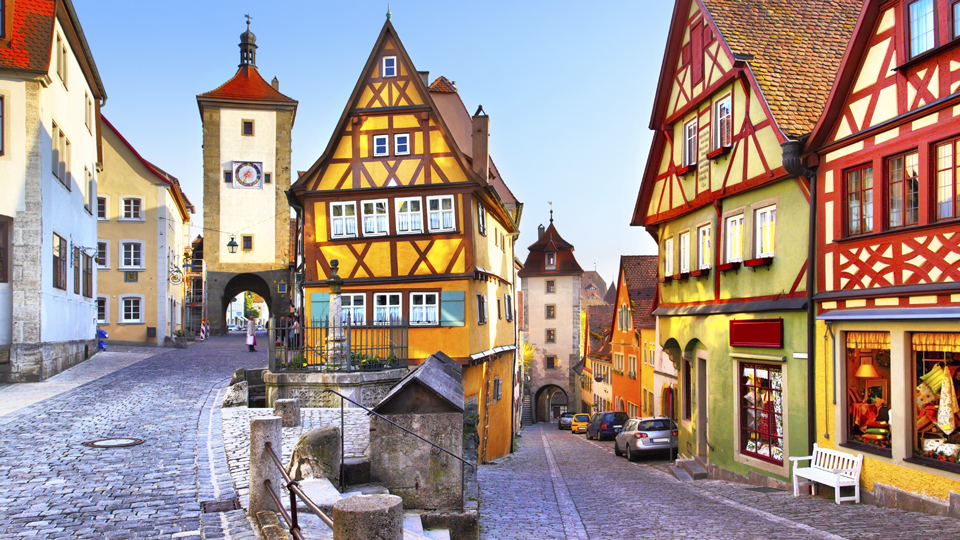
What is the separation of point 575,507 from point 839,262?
568 cm

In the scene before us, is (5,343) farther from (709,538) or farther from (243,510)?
(709,538)

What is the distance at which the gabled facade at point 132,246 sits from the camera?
39031 mm

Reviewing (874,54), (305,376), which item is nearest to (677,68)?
(874,54)

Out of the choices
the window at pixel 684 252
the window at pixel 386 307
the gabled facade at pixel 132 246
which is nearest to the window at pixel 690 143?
the window at pixel 684 252

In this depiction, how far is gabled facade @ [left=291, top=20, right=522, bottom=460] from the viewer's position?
2152 cm

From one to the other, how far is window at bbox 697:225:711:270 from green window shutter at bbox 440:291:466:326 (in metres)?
6.59

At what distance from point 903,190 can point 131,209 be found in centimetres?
3718

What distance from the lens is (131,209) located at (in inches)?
1564

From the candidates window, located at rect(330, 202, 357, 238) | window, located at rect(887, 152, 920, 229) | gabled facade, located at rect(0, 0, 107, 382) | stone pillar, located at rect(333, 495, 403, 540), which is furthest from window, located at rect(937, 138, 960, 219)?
gabled facade, located at rect(0, 0, 107, 382)

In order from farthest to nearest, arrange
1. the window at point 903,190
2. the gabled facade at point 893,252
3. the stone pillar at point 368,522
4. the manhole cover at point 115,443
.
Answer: the manhole cover at point 115,443, the window at point 903,190, the gabled facade at point 893,252, the stone pillar at point 368,522

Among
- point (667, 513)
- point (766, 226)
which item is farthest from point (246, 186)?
point (667, 513)

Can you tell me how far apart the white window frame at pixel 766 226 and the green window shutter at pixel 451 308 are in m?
8.73

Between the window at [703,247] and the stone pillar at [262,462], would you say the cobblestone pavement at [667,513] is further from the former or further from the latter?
the window at [703,247]

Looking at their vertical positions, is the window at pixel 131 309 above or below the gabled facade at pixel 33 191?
below
